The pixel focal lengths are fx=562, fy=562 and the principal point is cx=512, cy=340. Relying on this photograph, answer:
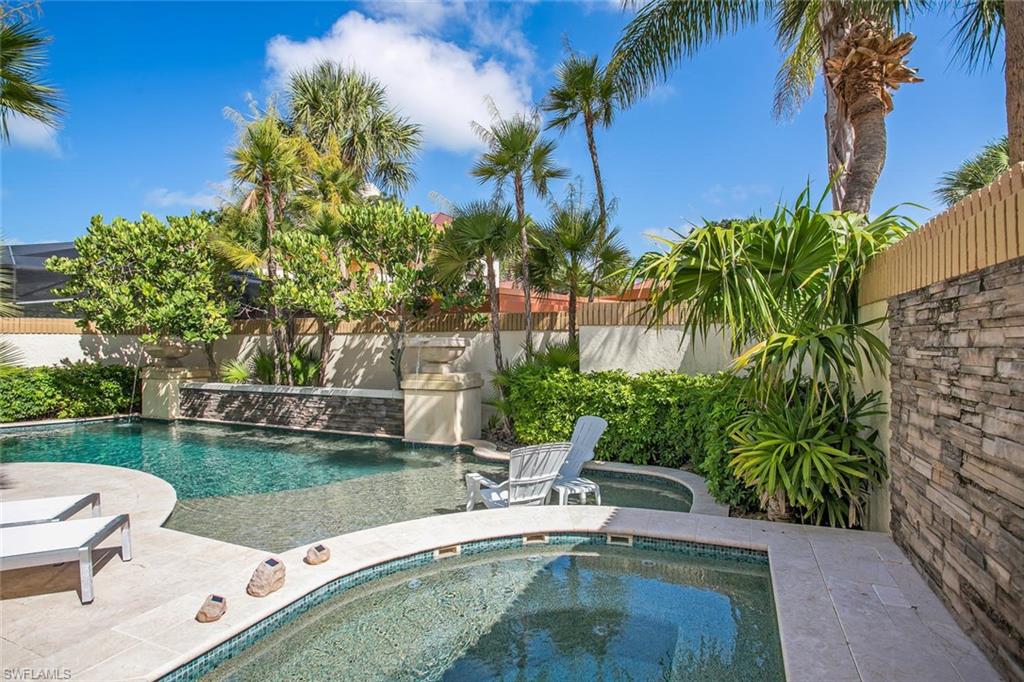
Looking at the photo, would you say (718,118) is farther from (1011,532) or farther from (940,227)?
(1011,532)

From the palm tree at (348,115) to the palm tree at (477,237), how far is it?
8.11m

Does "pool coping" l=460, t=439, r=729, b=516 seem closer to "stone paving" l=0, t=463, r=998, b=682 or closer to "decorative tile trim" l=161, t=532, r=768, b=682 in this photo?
"stone paving" l=0, t=463, r=998, b=682

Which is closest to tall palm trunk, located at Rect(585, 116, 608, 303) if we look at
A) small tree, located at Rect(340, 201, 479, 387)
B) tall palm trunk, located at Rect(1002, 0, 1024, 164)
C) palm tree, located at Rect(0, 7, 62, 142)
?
small tree, located at Rect(340, 201, 479, 387)

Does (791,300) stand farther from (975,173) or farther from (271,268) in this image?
(975,173)

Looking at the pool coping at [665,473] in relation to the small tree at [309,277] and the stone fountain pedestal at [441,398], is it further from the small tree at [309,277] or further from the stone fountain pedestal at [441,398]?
the small tree at [309,277]

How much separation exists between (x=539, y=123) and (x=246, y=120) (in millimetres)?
7974

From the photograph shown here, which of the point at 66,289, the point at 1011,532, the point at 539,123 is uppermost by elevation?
the point at 539,123

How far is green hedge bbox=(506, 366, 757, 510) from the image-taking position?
6.88 m

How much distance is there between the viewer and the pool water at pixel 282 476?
272 inches

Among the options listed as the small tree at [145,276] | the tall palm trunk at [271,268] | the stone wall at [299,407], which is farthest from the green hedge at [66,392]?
the tall palm trunk at [271,268]

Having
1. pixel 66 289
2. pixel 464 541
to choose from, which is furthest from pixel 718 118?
pixel 66 289

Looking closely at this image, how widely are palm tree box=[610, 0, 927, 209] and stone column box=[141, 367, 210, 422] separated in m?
13.8

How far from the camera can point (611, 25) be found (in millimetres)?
11031

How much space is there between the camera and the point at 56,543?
4457 mm
